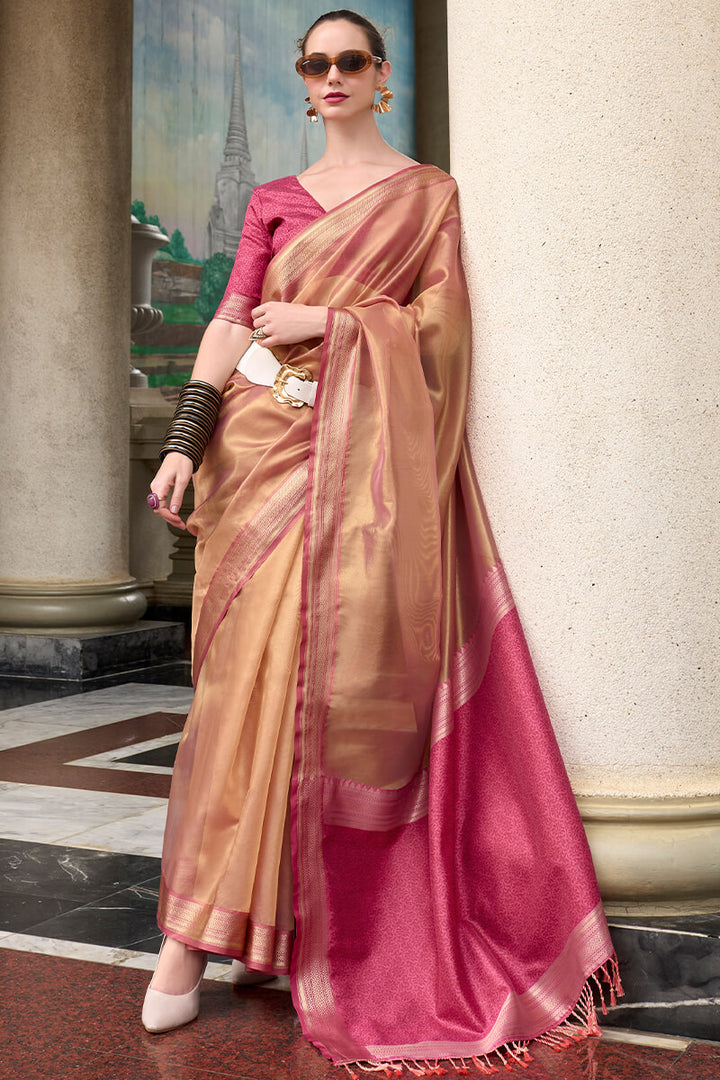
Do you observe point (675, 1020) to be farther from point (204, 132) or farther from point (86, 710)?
point (204, 132)

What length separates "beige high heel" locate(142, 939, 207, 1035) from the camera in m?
2.14

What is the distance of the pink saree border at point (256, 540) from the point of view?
2.32m

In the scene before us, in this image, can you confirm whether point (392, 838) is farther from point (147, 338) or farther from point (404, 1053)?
point (147, 338)

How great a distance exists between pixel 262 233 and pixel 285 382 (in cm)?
35

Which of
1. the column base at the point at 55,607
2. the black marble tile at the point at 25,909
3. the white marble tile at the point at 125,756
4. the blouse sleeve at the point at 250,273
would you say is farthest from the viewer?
the column base at the point at 55,607

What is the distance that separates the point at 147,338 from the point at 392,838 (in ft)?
36.7

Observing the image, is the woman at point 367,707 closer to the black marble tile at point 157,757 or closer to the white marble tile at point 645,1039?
the white marble tile at point 645,1039

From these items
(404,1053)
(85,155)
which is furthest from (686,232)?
(85,155)

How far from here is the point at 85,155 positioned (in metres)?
6.54

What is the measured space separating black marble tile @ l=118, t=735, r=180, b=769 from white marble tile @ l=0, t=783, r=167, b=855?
43cm

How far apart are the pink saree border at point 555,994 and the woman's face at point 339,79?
1591 mm

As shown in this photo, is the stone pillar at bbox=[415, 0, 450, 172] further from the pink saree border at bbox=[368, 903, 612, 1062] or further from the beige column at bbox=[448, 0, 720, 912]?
the pink saree border at bbox=[368, 903, 612, 1062]

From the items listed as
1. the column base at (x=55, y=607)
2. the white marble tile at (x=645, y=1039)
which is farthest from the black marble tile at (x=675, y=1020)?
the column base at (x=55, y=607)

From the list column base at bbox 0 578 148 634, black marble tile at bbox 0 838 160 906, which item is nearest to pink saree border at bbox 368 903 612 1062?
black marble tile at bbox 0 838 160 906
